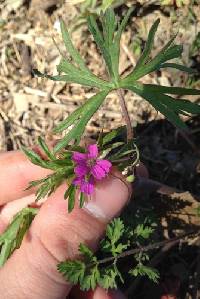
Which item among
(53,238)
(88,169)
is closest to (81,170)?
(88,169)

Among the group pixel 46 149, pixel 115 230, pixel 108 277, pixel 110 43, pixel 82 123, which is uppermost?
pixel 110 43

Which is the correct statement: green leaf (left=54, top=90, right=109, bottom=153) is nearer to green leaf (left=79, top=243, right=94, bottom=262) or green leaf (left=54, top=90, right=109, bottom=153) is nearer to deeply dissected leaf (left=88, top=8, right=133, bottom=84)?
deeply dissected leaf (left=88, top=8, right=133, bottom=84)

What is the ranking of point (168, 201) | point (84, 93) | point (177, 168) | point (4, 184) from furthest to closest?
point (84, 93) < point (177, 168) < point (168, 201) < point (4, 184)

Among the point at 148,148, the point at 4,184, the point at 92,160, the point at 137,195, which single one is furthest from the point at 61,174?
the point at 148,148

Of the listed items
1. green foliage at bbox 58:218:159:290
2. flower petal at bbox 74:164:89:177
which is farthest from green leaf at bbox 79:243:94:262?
flower petal at bbox 74:164:89:177

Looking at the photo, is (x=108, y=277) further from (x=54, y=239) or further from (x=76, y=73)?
(x=76, y=73)

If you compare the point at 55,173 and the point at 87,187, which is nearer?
the point at 87,187

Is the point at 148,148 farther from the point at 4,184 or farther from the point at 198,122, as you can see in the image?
the point at 4,184
